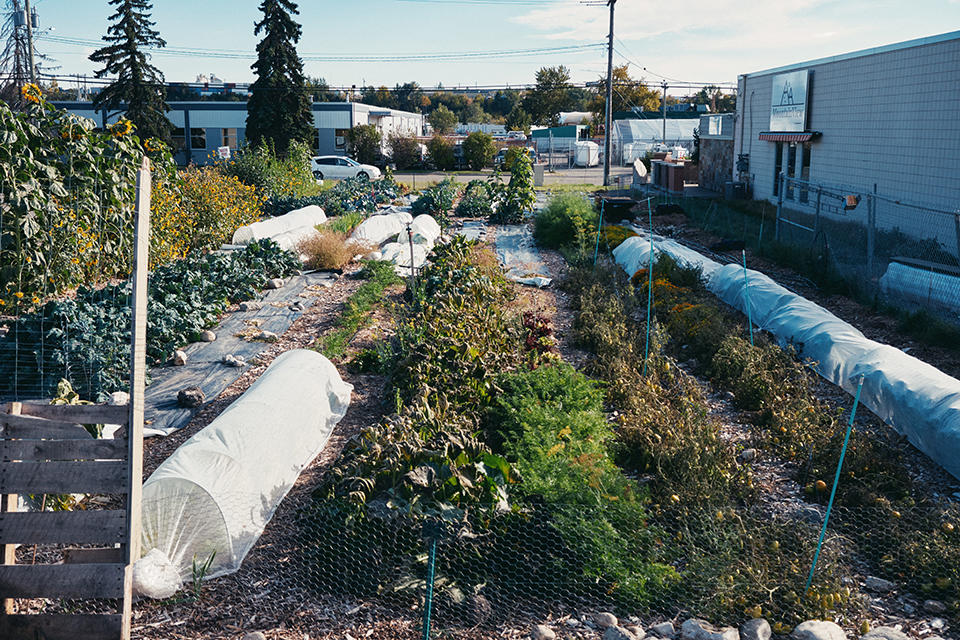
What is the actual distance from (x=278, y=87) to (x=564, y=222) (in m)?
22.5

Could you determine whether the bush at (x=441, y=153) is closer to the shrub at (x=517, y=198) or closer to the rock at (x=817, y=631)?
the shrub at (x=517, y=198)

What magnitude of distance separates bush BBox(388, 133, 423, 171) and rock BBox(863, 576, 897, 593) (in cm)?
4297

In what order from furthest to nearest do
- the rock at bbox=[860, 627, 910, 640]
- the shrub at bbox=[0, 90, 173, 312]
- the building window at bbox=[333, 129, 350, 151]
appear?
the building window at bbox=[333, 129, 350, 151] → the shrub at bbox=[0, 90, 173, 312] → the rock at bbox=[860, 627, 910, 640]

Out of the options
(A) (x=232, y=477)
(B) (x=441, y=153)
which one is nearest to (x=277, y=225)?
(A) (x=232, y=477)

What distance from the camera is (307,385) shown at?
663cm

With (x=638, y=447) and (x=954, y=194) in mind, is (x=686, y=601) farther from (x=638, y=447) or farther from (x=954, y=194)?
(x=954, y=194)

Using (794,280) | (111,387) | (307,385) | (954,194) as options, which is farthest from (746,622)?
(954,194)

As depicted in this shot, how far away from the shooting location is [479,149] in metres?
45.1

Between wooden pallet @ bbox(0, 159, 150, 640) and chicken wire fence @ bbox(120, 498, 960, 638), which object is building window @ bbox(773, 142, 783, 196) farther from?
wooden pallet @ bbox(0, 159, 150, 640)

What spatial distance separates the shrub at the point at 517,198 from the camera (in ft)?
70.8

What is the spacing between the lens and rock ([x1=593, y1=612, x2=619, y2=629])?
13.5 ft

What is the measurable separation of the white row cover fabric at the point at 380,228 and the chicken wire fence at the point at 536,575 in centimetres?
1227

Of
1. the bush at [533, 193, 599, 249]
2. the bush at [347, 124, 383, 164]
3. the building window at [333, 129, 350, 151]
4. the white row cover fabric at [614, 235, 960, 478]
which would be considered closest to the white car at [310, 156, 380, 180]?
the bush at [347, 124, 383, 164]

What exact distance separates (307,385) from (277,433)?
0.98 metres
